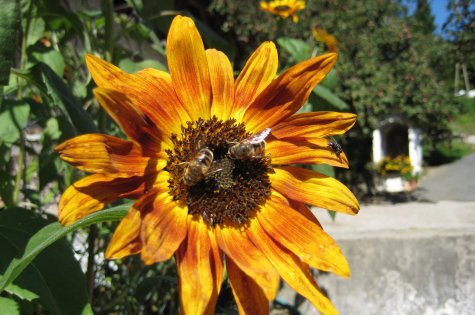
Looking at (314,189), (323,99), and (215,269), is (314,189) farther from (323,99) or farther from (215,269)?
(323,99)

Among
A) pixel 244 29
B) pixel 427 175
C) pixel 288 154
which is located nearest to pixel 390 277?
pixel 288 154

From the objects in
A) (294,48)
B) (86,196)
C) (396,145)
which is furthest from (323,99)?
(396,145)

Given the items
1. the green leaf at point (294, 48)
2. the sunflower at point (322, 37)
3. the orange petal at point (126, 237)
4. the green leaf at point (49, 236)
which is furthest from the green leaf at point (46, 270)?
the sunflower at point (322, 37)

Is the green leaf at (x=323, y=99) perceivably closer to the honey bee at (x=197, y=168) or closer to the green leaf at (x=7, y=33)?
the honey bee at (x=197, y=168)

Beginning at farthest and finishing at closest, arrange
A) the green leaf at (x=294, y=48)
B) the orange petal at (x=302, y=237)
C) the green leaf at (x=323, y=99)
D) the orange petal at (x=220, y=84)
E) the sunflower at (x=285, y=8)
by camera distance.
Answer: the sunflower at (x=285, y=8), the green leaf at (x=294, y=48), the green leaf at (x=323, y=99), the orange petal at (x=220, y=84), the orange petal at (x=302, y=237)

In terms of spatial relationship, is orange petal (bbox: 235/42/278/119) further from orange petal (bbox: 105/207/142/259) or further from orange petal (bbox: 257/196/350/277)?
orange petal (bbox: 105/207/142/259)

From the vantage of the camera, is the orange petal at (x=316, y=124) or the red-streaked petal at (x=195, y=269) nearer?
the red-streaked petal at (x=195, y=269)

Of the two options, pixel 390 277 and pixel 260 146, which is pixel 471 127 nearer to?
pixel 390 277
